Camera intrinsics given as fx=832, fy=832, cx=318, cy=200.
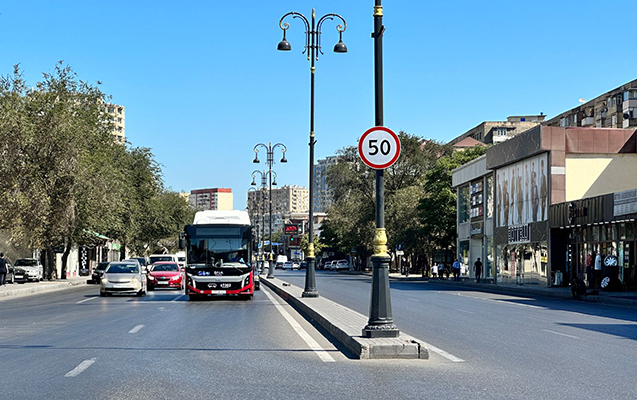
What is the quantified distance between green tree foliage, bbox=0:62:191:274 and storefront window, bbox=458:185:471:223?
27658 mm

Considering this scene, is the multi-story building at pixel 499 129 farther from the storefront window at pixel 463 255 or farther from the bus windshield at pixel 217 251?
the bus windshield at pixel 217 251

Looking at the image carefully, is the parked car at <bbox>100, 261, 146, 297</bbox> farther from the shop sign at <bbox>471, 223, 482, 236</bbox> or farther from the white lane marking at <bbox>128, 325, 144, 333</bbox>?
the shop sign at <bbox>471, 223, 482, 236</bbox>

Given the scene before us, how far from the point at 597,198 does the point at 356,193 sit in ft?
158

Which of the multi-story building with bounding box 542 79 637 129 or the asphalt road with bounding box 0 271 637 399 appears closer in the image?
the asphalt road with bounding box 0 271 637 399

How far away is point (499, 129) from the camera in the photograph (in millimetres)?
137875

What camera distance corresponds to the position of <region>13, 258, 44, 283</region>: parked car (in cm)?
5478

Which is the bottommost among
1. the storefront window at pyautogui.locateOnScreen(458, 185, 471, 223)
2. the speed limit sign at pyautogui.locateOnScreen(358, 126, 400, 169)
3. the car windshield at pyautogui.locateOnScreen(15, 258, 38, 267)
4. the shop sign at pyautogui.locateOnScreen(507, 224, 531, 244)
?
the car windshield at pyautogui.locateOnScreen(15, 258, 38, 267)

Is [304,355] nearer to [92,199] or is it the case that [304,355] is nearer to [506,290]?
[506,290]

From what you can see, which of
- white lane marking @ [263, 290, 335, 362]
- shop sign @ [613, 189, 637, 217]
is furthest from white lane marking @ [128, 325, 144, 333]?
shop sign @ [613, 189, 637, 217]

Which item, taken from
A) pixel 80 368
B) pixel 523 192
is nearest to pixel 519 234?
pixel 523 192

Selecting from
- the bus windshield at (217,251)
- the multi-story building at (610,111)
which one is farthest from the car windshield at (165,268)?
the multi-story building at (610,111)

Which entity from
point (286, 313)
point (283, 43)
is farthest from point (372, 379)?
point (283, 43)

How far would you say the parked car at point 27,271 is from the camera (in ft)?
180

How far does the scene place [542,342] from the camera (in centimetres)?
1575
